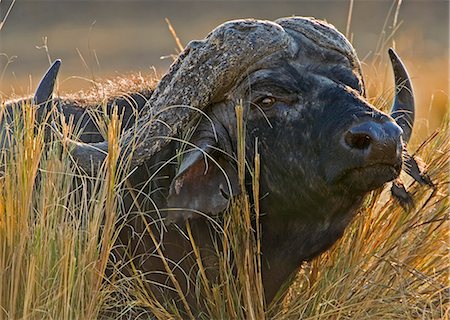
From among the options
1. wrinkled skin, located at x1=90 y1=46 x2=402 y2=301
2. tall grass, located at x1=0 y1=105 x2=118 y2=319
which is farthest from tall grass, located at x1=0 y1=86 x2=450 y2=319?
wrinkled skin, located at x1=90 y1=46 x2=402 y2=301

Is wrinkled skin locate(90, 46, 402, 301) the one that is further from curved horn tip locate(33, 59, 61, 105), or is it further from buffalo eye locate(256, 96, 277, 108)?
curved horn tip locate(33, 59, 61, 105)

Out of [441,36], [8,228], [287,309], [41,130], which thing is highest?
[41,130]

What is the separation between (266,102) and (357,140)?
636 millimetres

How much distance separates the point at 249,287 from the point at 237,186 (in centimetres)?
50

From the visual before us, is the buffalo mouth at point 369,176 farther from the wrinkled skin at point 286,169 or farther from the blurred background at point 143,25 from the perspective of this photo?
the blurred background at point 143,25

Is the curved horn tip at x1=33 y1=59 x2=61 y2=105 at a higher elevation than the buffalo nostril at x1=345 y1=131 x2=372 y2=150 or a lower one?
higher

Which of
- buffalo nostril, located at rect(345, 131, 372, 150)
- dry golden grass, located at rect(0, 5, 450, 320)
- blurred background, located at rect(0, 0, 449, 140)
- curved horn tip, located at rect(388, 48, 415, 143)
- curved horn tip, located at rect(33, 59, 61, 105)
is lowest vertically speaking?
blurred background, located at rect(0, 0, 449, 140)

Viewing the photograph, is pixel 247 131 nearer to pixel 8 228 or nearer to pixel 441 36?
pixel 8 228

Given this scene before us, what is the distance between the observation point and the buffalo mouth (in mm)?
5020

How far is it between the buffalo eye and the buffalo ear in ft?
1.12

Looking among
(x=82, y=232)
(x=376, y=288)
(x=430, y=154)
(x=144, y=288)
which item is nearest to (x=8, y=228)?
(x=82, y=232)

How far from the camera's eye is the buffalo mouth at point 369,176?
502cm

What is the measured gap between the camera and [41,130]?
5.30 metres

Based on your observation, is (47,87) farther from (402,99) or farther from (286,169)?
(402,99)
